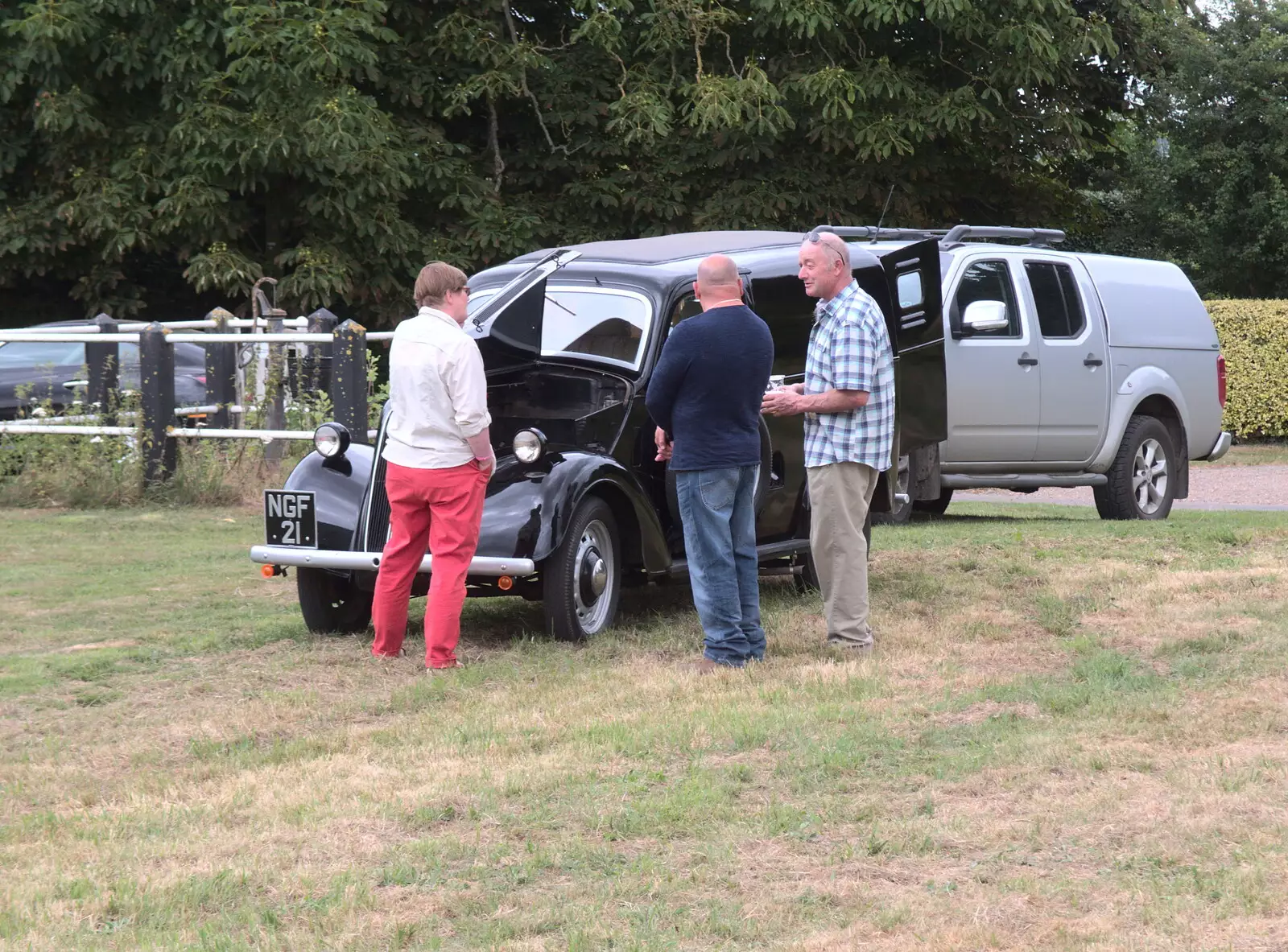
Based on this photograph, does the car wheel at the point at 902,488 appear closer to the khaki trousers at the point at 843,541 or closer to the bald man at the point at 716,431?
the khaki trousers at the point at 843,541

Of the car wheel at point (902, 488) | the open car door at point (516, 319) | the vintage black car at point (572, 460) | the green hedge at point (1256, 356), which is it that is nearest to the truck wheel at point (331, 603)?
the vintage black car at point (572, 460)

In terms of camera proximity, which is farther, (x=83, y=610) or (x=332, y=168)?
(x=332, y=168)

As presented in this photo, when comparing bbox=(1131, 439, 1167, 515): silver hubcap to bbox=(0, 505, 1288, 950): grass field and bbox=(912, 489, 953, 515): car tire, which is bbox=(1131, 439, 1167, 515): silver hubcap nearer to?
bbox=(912, 489, 953, 515): car tire

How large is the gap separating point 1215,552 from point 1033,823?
243 inches

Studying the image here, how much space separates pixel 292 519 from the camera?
8031mm

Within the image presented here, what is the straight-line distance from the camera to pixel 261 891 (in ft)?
14.4

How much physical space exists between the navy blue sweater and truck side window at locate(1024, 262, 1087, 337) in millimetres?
6119

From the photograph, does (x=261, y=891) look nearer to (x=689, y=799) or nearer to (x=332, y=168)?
(x=689, y=799)

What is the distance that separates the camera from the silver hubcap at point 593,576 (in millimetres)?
7938

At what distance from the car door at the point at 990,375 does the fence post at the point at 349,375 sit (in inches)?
195

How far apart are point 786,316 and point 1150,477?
5464mm

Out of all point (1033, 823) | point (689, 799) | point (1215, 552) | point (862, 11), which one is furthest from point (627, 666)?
point (862, 11)

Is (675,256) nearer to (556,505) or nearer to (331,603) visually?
(556,505)

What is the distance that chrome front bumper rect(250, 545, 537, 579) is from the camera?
7.54 meters
